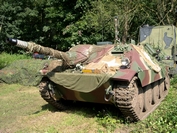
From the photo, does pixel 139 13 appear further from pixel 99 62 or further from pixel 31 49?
pixel 31 49

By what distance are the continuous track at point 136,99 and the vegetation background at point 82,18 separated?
5679mm

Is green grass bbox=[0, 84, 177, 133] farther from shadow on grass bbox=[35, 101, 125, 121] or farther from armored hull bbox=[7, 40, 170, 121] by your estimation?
armored hull bbox=[7, 40, 170, 121]

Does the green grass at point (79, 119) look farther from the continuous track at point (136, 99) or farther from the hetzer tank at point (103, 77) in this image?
the hetzer tank at point (103, 77)

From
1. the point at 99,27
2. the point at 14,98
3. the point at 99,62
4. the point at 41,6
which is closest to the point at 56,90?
the point at 99,62

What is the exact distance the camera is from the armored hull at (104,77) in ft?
16.6

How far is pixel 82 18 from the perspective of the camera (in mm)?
15594

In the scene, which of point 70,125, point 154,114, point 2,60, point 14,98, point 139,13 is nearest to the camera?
point 70,125

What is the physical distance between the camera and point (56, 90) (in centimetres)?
619

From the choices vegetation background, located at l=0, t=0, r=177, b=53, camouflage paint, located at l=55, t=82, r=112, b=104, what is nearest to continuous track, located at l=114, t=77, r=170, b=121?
camouflage paint, located at l=55, t=82, r=112, b=104

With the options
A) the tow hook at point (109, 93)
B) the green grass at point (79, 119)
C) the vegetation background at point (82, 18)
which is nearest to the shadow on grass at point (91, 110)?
the green grass at point (79, 119)

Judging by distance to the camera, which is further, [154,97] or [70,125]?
[154,97]

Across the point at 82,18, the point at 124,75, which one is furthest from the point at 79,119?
the point at 82,18

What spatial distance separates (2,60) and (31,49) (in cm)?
1143

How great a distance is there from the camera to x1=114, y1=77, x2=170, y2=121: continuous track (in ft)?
16.4
